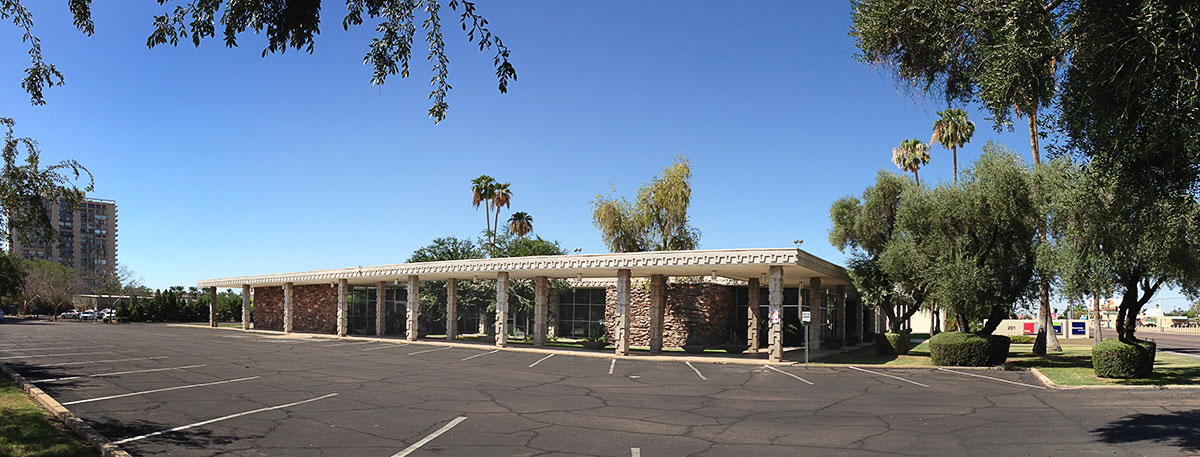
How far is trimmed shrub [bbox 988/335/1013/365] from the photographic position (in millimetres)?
25078

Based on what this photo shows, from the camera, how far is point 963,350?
24.8m

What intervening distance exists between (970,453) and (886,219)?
86.1 feet

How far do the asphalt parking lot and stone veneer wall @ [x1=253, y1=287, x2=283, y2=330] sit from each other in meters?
32.1

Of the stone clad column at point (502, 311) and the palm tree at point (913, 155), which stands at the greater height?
the palm tree at point (913, 155)

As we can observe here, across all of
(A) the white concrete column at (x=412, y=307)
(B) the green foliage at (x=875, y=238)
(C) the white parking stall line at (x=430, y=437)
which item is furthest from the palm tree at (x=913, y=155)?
(C) the white parking stall line at (x=430, y=437)

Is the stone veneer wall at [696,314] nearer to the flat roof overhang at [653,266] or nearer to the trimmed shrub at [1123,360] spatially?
the flat roof overhang at [653,266]

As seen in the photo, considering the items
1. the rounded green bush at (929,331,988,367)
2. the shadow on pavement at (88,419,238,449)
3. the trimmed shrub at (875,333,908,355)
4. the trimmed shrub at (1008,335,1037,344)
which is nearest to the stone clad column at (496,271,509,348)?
the trimmed shrub at (875,333,908,355)

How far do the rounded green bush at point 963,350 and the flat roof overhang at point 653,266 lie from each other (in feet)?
16.1

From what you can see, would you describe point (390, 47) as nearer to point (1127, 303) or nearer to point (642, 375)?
point (642, 375)

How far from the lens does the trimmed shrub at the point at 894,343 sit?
97.0 feet

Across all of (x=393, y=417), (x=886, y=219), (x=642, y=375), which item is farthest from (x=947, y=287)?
(x=393, y=417)

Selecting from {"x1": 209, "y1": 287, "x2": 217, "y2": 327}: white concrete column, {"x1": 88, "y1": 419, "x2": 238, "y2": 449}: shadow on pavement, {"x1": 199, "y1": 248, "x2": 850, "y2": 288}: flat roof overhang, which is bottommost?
{"x1": 209, "y1": 287, "x2": 217, "y2": 327}: white concrete column

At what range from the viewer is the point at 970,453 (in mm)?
9852

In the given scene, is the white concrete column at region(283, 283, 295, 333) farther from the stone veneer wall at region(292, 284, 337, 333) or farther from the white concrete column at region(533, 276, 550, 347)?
the white concrete column at region(533, 276, 550, 347)
